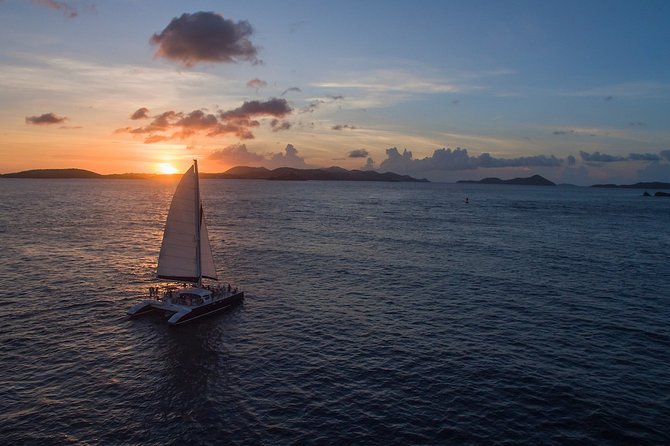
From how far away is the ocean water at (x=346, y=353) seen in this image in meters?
30.4

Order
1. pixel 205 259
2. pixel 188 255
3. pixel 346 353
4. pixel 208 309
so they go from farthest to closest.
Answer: pixel 205 259
pixel 188 255
pixel 208 309
pixel 346 353

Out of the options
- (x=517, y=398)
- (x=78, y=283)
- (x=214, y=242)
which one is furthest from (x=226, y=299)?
(x=214, y=242)

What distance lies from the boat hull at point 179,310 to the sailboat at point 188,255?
13cm

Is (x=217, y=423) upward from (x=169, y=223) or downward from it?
downward

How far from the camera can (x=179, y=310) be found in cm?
5069

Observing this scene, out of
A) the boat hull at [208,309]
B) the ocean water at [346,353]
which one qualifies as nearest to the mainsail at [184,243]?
the boat hull at [208,309]

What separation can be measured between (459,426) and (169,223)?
40.8m

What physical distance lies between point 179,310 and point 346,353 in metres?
20.9

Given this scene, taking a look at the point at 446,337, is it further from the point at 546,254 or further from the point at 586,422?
the point at 546,254

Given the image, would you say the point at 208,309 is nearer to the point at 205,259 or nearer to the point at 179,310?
the point at 179,310

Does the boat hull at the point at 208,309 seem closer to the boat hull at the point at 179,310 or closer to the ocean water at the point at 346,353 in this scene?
the boat hull at the point at 179,310

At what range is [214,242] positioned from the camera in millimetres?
98750

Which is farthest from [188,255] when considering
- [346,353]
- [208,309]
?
[346,353]

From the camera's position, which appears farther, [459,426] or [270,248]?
[270,248]
